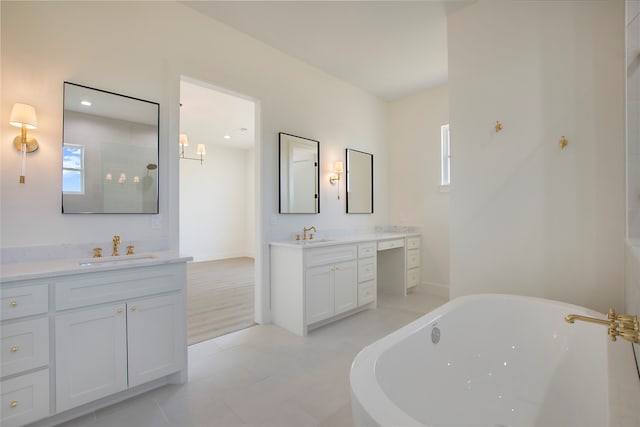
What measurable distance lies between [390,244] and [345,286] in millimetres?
1008

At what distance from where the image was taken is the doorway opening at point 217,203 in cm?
392

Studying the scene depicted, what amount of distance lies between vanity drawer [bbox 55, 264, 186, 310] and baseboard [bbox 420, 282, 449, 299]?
3.46 m

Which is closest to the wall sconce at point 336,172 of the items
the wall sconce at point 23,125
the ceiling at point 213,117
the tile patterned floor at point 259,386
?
the ceiling at point 213,117

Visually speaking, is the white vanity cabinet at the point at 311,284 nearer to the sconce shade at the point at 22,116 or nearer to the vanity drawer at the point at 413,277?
the vanity drawer at the point at 413,277

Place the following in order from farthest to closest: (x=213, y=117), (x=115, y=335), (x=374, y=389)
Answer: (x=213, y=117) < (x=115, y=335) < (x=374, y=389)

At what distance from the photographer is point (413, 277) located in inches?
167

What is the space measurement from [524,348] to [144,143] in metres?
3.04

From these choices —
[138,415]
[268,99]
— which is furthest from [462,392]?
[268,99]

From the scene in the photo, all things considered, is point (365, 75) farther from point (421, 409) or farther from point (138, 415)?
point (138, 415)

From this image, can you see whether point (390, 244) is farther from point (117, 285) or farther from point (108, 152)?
point (108, 152)

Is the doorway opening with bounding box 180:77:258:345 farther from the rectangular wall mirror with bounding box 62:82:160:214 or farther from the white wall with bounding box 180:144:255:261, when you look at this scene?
the rectangular wall mirror with bounding box 62:82:160:214

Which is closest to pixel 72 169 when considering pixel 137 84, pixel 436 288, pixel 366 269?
pixel 137 84

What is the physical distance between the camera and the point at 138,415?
5.64 ft

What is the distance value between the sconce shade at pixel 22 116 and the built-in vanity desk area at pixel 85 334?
84cm
